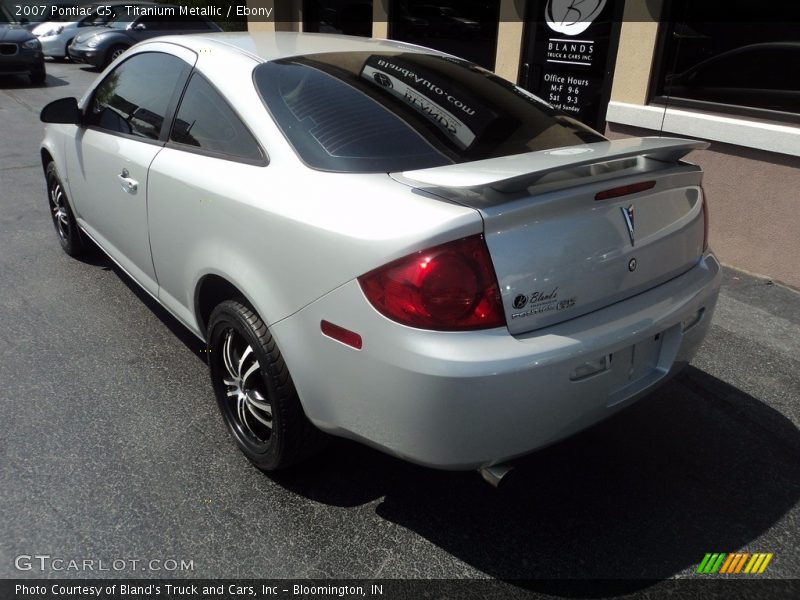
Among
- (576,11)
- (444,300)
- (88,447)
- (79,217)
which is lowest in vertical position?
(88,447)

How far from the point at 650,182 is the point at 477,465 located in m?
1.15

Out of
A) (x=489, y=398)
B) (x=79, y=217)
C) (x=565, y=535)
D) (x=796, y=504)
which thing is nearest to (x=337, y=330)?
(x=489, y=398)

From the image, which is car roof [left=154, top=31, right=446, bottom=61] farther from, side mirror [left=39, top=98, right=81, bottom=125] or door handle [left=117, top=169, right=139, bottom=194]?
side mirror [left=39, top=98, right=81, bottom=125]

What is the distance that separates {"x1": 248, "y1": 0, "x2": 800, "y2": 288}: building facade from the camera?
463 centimetres

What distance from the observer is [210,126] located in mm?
2777

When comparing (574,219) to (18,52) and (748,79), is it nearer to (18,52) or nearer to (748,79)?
(748,79)

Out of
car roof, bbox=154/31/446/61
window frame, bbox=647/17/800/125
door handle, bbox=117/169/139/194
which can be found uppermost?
car roof, bbox=154/31/446/61

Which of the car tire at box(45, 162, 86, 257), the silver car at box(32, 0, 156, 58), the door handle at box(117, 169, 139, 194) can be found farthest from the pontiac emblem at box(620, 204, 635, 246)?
the silver car at box(32, 0, 156, 58)

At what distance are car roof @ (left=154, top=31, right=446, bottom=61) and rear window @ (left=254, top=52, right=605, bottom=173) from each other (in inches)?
4.3

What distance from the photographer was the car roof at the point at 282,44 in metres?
2.93

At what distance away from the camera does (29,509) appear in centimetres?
244

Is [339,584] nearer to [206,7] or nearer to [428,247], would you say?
[428,247]

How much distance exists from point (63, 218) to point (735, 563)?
4.61m

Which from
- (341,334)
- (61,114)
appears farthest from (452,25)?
(341,334)
